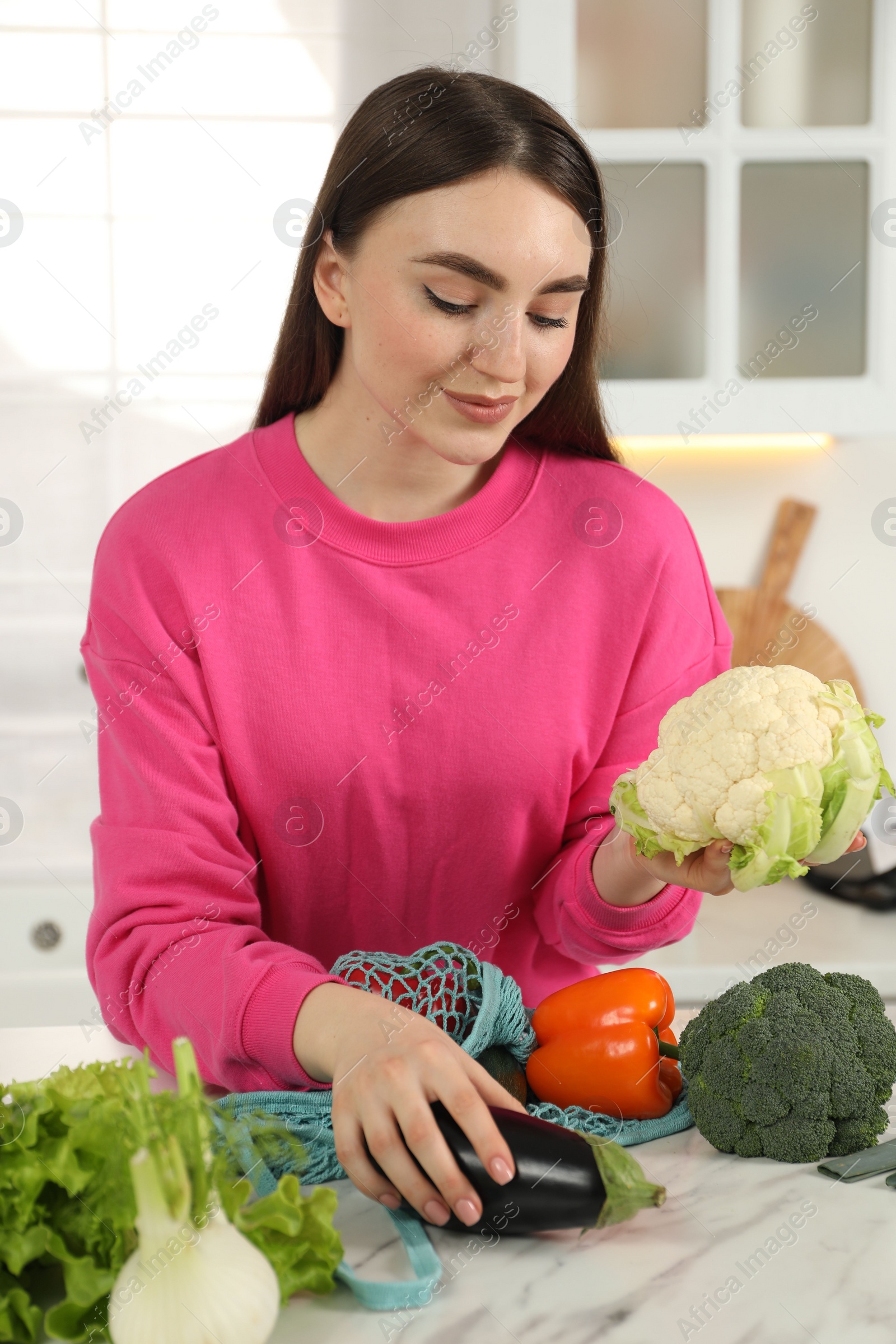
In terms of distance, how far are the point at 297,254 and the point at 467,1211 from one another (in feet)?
5.85

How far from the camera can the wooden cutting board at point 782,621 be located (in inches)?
93.0

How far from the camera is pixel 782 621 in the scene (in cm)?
243

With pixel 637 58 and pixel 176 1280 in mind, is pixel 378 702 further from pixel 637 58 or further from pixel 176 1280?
pixel 637 58

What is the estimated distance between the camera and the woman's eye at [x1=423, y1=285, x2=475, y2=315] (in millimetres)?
981

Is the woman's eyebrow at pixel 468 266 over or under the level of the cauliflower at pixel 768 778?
over

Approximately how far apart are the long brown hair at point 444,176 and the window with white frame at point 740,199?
0.94m

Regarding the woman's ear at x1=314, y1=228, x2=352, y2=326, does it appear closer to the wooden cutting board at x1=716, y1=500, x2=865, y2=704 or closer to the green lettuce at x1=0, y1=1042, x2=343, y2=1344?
Answer: the green lettuce at x1=0, y1=1042, x2=343, y2=1344

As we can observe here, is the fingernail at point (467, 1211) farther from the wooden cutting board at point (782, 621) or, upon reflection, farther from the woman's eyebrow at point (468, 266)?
the wooden cutting board at point (782, 621)

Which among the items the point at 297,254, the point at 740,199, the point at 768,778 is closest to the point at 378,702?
the point at 768,778

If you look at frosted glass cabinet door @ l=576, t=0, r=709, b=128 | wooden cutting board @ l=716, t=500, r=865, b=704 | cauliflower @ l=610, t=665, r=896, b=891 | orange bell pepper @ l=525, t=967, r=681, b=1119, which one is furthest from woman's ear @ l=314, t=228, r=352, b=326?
wooden cutting board @ l=716, t=500, r=865, b=704

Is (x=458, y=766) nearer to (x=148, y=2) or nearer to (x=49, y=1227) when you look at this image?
(x=49, y=1227)

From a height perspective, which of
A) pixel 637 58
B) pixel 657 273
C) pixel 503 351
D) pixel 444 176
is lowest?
pixel 503 351

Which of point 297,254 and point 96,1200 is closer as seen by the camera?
point 96,1200

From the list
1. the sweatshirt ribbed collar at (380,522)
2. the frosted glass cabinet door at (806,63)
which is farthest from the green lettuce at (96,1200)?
the frosted glass cabinet door at (806,63)
